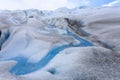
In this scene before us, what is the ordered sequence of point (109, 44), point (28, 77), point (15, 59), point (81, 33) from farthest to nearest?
point (81, 33) < point (109, 44) < point (15, 59) < point (28, 77)

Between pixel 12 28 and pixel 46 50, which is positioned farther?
pixel 12 28

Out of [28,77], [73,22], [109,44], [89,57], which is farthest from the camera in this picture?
[73,22]

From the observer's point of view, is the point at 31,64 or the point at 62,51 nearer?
the point at 31,64

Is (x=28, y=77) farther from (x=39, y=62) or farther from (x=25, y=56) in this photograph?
(x=25, y=56)

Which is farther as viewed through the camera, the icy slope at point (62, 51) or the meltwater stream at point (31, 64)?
the meltwater stream at point (31, 64)

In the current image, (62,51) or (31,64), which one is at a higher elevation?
(62,51)

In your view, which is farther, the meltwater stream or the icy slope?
the meltwater stream

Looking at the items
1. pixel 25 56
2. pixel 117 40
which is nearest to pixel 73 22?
pixel 117 40
